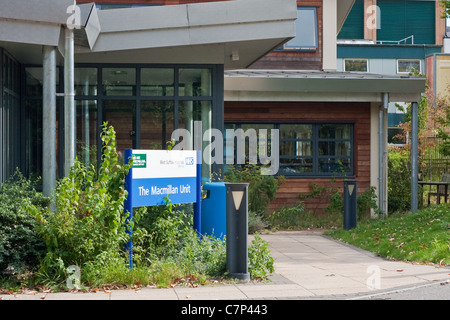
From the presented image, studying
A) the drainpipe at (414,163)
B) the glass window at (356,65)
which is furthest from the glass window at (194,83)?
the glass window at (356,65)

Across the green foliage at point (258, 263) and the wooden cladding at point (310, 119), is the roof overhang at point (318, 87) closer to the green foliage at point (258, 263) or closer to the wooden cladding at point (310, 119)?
the wooden cladding at point (310, 119)

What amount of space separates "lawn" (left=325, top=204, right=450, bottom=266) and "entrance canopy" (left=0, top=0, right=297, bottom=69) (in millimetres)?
4126

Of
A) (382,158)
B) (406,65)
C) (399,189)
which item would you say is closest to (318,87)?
(382,158)

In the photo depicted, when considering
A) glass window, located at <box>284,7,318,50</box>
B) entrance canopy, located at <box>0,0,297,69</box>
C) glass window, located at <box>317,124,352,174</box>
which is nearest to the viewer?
entrance canopy, located at <box>0,0,297,69</box>

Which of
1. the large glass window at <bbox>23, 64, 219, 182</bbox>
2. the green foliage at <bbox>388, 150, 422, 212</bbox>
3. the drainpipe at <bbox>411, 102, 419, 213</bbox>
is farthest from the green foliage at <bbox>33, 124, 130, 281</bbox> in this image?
the green foliage at <bbox>388, 150, 422, 212</bbox>


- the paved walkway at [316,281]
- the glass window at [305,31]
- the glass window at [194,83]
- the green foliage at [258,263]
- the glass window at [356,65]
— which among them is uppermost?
the glass window at [356,65]

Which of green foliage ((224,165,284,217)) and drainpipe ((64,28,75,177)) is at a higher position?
drainpipe ((64,28,75,177))

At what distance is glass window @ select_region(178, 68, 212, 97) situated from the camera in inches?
530

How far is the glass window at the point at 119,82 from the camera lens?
1339 centimetres

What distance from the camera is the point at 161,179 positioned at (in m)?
9.92

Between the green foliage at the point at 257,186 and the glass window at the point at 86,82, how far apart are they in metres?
5.17

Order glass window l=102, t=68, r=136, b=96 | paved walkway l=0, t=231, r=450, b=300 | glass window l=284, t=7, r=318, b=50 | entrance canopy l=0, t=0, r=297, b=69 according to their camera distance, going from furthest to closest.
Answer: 1. glass window l=284, t=7, r=318, b=50
2. glass window l=102, t=68, r=136, b=96
3. entrance canopy l=0, t=0, r=297, b=69
4. paved walkway l=0, t=231, r=450, b=300

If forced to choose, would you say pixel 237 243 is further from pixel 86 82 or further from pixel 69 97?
pixel 86 82

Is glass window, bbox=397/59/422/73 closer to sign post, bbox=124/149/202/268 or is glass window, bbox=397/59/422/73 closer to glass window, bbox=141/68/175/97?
glass window, bbox=141/68/175/97
